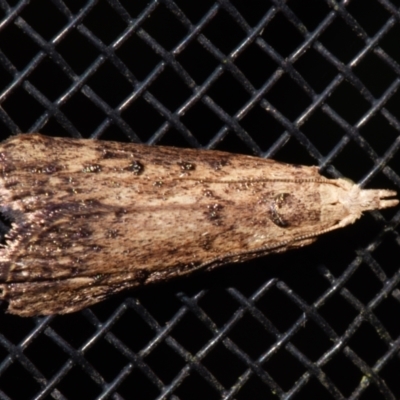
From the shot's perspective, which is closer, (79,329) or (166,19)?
(79,329)

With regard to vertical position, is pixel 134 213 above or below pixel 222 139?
below

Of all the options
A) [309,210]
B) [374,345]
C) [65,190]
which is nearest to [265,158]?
[309,210]

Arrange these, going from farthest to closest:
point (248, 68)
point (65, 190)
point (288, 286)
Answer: point (248, 68), point (288, 286), point (65, 190)

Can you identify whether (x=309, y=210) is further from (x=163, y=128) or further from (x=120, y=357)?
(x=120, y=357)

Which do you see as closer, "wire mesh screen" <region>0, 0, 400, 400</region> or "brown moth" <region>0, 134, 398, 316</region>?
"brown moth" <region>0, 134, 398, 316</region>

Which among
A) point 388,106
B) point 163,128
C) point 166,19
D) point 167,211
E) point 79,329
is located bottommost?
point 79,329

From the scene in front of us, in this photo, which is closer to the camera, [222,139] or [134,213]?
[134,213]
